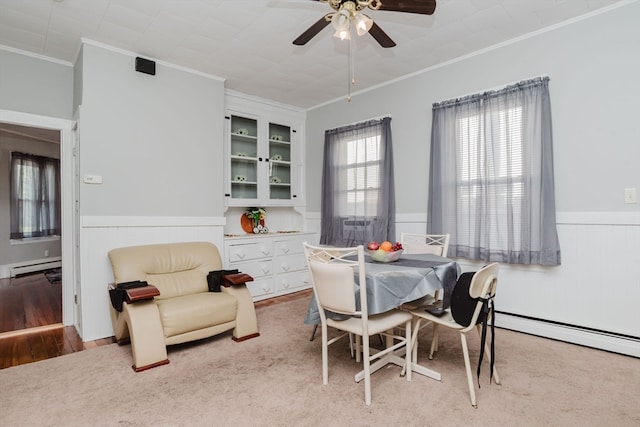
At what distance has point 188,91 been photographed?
3.73 meters

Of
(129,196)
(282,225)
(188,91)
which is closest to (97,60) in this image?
(188,91)

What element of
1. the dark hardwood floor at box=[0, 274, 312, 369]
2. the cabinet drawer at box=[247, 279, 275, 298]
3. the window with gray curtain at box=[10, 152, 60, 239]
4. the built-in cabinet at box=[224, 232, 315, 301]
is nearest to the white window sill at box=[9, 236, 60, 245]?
the window with gray curtain at box=[10, 152, 60, 239]

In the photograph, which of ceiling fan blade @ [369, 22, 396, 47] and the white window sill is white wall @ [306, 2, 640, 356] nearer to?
ceiling fan blade @ [369, 22, 396, 47]

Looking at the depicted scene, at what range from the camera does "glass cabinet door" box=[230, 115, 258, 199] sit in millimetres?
4551

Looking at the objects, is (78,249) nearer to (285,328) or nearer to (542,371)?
(285,328)

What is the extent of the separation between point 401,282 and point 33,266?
24.0 feet

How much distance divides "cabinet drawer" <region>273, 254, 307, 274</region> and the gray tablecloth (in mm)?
2245

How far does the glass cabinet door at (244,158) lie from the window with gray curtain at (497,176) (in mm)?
2439

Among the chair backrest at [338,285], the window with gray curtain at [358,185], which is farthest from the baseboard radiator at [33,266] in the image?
the chair backrest at [338,285]

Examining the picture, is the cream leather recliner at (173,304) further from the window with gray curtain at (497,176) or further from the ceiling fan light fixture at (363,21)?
the ceiling fan light fixture at (363,21)

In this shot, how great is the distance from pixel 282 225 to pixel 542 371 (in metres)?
3.79

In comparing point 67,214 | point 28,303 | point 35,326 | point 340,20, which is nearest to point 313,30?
A: point 340,20

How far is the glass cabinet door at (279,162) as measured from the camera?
495cm

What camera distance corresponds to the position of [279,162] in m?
5.00
